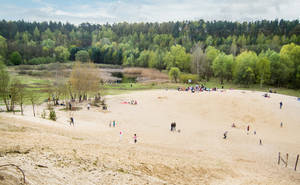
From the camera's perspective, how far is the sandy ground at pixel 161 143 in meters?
12.1

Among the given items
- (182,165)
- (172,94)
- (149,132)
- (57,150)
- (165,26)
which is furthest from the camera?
(165,26)

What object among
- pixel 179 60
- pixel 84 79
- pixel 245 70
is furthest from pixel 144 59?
pixel 84 79

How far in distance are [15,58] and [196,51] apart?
89.1 m

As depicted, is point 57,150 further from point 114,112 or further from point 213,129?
point 114,112

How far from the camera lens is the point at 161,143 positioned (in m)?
24.9

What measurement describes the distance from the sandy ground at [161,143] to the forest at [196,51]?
95.1ft

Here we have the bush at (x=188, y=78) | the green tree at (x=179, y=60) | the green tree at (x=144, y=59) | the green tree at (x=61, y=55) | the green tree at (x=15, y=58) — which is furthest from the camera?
the green tree at (x=61, y=55)

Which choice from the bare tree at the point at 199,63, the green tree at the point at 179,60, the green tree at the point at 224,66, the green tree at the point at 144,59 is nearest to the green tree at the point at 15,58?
the green tree at the point at 144,59

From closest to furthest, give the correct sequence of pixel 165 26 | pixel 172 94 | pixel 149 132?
pixel 149 132
pixel 172 94
pixel 165 26

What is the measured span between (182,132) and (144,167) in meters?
16.4

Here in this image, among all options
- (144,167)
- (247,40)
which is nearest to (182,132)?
(144,167)

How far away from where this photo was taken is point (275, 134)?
Answer: 98.8ft

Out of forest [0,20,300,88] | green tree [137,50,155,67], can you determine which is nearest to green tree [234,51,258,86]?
forest [0,20,300,88]

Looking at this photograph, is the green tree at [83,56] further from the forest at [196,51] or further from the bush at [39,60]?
the bush at [39,60]
